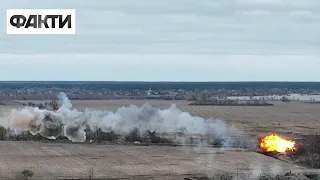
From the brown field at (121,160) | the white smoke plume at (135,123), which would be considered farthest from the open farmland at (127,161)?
the white smoke plume at (135,123)

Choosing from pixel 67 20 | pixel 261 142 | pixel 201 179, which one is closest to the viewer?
pixel 67 20

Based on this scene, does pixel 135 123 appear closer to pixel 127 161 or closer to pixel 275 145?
pixel 127 161

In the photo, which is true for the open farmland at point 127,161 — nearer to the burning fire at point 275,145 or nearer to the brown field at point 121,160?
the brown field at point 121,160

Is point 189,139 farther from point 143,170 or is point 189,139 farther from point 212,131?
point 143,170

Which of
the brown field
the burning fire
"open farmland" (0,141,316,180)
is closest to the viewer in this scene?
"open farmland" (0,141,316,180)

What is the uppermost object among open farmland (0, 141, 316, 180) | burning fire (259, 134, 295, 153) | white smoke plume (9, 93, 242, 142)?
white smoke plume (9, 93, 242, 142)

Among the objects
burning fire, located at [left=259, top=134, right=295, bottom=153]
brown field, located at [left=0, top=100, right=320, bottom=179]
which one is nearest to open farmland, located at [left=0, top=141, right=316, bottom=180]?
brown field, located at [left=0, top=100, right=320, bottom=179]

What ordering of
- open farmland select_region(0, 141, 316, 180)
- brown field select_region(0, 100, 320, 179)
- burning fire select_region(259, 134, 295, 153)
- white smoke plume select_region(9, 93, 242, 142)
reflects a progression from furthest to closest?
white smoke plume select_region(9, 93, 242, 142), burning fire select_region(259, 134, 295, 153), brown field select_region(0, 100, 320, 179), open farmland select_region(0, 141, 316, 180)

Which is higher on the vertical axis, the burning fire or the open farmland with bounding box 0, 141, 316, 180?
the burning fire

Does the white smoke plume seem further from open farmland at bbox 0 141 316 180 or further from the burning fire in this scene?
the burning fire

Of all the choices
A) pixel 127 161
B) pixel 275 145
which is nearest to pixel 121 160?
pixel 127 161

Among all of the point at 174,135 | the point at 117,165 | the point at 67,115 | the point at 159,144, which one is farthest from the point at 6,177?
the point at 174,135
